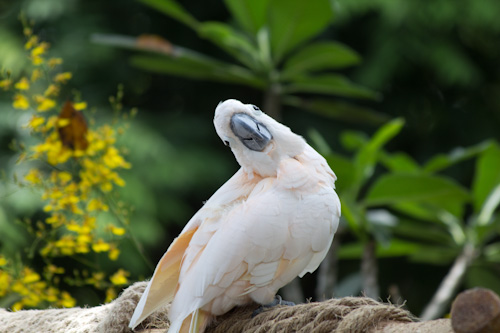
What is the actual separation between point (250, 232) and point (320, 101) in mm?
1220

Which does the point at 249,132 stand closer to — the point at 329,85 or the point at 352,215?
the point at 352,215

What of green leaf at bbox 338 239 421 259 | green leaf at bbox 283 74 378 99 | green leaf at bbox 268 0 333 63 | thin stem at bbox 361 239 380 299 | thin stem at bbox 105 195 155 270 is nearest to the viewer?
thin stem at bbox 105 195 155 270

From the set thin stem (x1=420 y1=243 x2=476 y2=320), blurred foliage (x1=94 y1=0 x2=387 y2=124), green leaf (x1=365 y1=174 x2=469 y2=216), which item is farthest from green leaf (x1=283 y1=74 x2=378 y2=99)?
thin stem (x1=420 y1=243 x2=476 y2=320)

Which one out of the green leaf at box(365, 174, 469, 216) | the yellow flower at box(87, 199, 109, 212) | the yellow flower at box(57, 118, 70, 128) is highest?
the yellow flower at box(57, 118, 70, 128)

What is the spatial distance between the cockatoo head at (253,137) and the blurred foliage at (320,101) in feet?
2.72

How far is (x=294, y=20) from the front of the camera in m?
1.82

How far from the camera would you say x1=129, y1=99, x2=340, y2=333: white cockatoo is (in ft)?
2.73

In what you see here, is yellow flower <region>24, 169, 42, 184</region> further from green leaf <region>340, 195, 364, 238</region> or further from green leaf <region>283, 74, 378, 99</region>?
green leaf <region>283, 74, 378, 99</region>

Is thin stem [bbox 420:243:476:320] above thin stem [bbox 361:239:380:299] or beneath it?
beneath

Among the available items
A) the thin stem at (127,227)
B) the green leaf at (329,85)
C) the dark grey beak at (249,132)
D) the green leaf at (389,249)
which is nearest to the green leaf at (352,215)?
the green leaf at (389,249)

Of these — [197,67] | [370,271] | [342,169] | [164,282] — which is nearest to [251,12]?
A: [197,67]

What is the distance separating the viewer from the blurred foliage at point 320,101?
1.91m

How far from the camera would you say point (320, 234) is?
0.86 metres

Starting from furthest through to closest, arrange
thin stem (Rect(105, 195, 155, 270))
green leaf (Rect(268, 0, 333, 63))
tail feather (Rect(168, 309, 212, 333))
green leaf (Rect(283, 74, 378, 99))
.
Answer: green leaf (Rect(283, 74, 378, 99)) < green leaf (Rect(268, 0, 333, 63)) < thin stem (Rect(105, 195, 155, 270)) < tail feather (Rect(168, 309, 212, 333))
